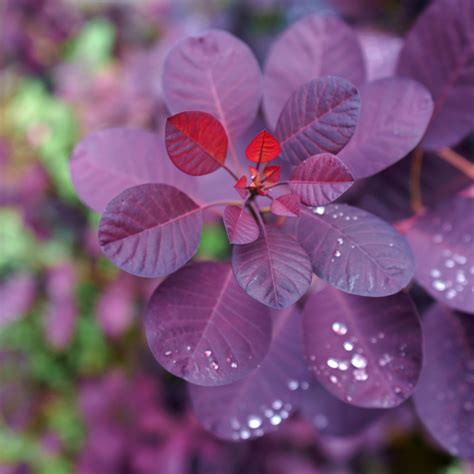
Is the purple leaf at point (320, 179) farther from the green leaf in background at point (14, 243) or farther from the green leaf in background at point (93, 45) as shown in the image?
the green leaf in background at point (93, 45)

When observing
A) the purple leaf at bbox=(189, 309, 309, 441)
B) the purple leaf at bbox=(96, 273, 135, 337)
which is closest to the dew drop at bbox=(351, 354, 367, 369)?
the purple leaf at bbox=(189, 309, 309, 441)

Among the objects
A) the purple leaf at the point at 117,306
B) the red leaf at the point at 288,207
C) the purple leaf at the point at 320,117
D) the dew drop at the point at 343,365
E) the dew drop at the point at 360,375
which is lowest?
the purple leaf at the point at 117,306

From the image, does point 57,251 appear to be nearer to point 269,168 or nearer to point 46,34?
point 46,34

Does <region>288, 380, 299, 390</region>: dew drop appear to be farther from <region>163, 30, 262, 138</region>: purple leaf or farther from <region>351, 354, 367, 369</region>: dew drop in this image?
<region>163, 30, 262, 138</region>: purple leaf

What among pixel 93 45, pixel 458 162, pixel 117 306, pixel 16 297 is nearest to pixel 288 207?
pixel 458 162

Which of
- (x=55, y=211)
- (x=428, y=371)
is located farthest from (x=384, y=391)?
(x=55, y=211)

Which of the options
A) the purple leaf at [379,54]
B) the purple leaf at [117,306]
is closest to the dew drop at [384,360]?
the purple leaf at [379,54]
